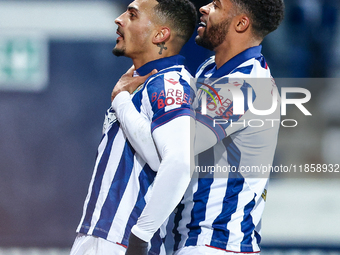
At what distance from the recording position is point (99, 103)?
282 cm

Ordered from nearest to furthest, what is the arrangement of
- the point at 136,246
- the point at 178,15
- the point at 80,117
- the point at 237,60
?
the point at 136,246 < the point at 237,60 < the point at 178,15 < the point at 80,117

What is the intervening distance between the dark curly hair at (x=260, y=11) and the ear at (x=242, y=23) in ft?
0.07

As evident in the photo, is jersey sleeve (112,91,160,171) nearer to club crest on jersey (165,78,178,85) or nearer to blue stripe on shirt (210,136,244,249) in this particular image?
club crest on jersey (165,78,178,85)

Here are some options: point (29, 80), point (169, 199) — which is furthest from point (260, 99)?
point (29, 80)

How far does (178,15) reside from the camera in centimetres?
158

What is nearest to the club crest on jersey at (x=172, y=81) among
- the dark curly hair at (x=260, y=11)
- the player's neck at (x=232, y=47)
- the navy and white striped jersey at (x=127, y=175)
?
the navy and white striped jersey at (x=127, y=175)

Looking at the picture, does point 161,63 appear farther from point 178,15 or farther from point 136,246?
point 136,246

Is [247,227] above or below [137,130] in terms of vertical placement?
below

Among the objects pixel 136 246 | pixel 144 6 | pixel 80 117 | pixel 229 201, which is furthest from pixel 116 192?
pixel 80 117

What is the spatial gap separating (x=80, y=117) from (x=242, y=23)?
64.8 inches

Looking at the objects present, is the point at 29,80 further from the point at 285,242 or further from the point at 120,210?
the point at 285,242

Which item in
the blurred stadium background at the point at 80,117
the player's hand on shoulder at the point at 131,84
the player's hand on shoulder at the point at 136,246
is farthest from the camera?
the blurred stadium background at the point at 80,117

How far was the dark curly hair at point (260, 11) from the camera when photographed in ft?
4.97

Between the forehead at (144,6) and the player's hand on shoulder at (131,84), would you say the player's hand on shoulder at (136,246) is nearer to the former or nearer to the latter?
the player's hand on shoulder at (131,84)
